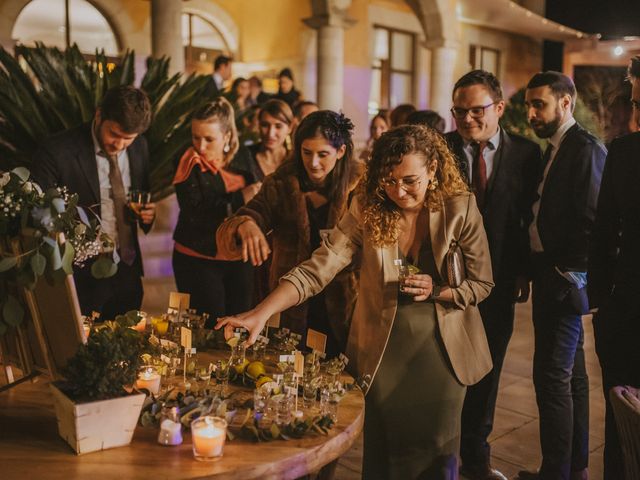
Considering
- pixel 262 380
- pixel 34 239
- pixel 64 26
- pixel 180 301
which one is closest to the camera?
pixel 34 239

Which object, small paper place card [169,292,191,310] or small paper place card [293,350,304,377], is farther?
small paper place card [169,292,191,310]

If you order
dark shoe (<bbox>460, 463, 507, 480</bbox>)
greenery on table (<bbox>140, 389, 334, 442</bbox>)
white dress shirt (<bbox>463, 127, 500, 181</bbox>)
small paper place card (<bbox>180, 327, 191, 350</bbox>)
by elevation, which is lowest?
dark shoe (<bbox>460, 463, 507, 480</bbox>)

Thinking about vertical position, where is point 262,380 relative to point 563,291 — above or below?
below

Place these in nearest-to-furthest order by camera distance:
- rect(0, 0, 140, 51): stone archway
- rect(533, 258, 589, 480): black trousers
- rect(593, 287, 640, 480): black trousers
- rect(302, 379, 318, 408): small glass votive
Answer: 1. rect(302, 379, 318, 408): small glass votive
2. rect(593, 287, 640, 480): black trousers
3. rect(533, 258, 589, 480): black trousers
4. rect(0, 0, 140, 51): stone archway

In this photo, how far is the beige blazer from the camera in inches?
95.3

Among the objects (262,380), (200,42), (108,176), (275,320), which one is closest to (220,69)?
(200,42)

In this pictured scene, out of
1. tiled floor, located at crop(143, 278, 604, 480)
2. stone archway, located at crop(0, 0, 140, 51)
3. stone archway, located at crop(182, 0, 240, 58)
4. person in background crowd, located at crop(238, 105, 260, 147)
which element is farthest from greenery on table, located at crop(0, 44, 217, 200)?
stone archway, located at crop(182, 0, 240, 58)

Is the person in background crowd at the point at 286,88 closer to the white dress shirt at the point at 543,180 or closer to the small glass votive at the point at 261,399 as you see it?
the white dress shirt at the point at 543,180

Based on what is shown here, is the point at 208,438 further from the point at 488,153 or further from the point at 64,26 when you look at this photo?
the point at 64,26

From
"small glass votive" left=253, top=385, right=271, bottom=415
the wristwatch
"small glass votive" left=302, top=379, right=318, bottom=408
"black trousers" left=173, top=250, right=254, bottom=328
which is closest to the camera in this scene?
"small glass votive" left=253, top=385, right=271, bottom=415

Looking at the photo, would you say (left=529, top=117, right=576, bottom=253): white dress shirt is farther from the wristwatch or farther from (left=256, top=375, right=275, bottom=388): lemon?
(left=256, top=375, right=275, bottom=388): lemon

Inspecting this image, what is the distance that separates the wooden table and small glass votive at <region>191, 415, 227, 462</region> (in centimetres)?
2

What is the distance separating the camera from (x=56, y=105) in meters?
5.39

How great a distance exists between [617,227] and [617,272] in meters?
0.19
